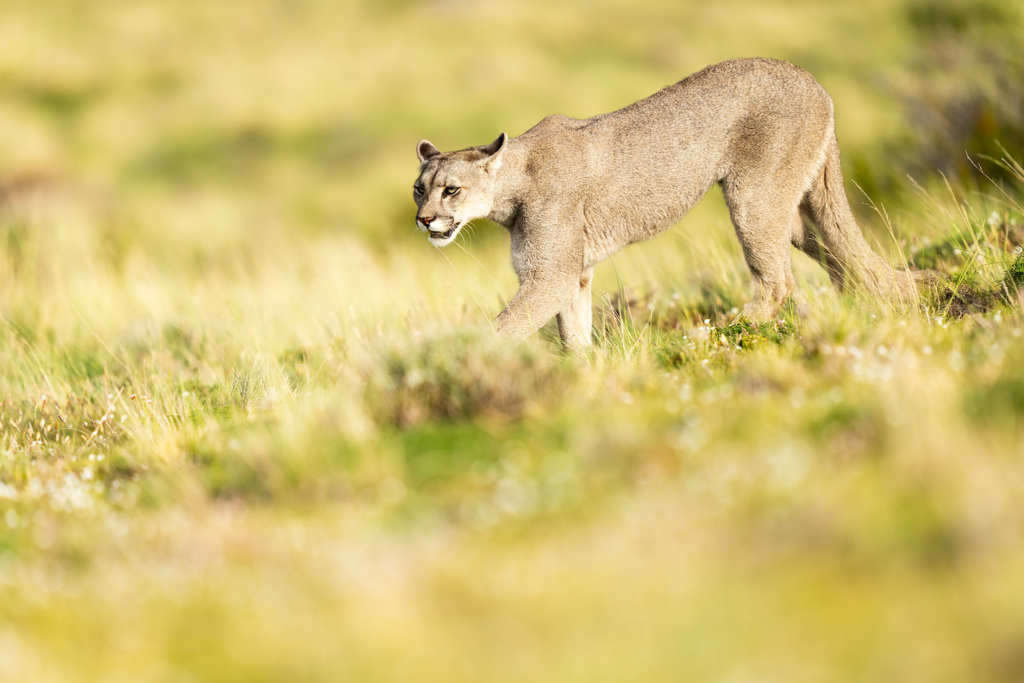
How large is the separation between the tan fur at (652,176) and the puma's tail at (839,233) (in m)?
0.02

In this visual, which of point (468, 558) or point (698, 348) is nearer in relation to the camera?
point (468, 558)

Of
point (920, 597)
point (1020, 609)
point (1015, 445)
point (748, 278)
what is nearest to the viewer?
point (1020, 609)

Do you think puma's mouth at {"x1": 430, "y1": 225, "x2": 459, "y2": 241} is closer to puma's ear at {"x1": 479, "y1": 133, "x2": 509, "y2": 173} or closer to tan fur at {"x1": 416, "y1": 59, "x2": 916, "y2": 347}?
tan fur at {"x1": 416, "y1": 59, "x2": 916, "y2": 347}

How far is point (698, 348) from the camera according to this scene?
18.7ft

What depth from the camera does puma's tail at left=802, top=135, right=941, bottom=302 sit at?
21.9 feet

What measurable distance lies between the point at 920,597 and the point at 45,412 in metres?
6.50

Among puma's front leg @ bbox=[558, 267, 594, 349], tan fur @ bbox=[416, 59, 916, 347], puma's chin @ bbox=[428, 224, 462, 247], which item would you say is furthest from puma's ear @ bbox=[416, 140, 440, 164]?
puma's front leg @ bbox=[558, 267, 594, 349]

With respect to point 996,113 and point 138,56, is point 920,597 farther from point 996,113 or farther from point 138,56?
point 138,56

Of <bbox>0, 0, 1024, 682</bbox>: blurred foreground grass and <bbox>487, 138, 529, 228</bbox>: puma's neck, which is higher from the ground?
<bbox>487, 138, 529, 228</bbox>: puma's neck

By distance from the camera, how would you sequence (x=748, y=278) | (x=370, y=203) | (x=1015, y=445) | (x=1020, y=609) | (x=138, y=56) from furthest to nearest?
1. (x=138, y=56)
2. (x=370, y=203)
3. (x=748, y=278)
4. (x=1015, y=445)
5. (x=1020, y=609)

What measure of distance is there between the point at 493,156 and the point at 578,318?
1.43 metres

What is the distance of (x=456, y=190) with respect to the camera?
6566 mm

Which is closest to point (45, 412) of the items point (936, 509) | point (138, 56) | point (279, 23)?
point (936, 509)

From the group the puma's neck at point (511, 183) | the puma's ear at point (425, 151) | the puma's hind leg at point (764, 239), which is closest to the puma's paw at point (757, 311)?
the puma's hind leg at point (764, 239)
